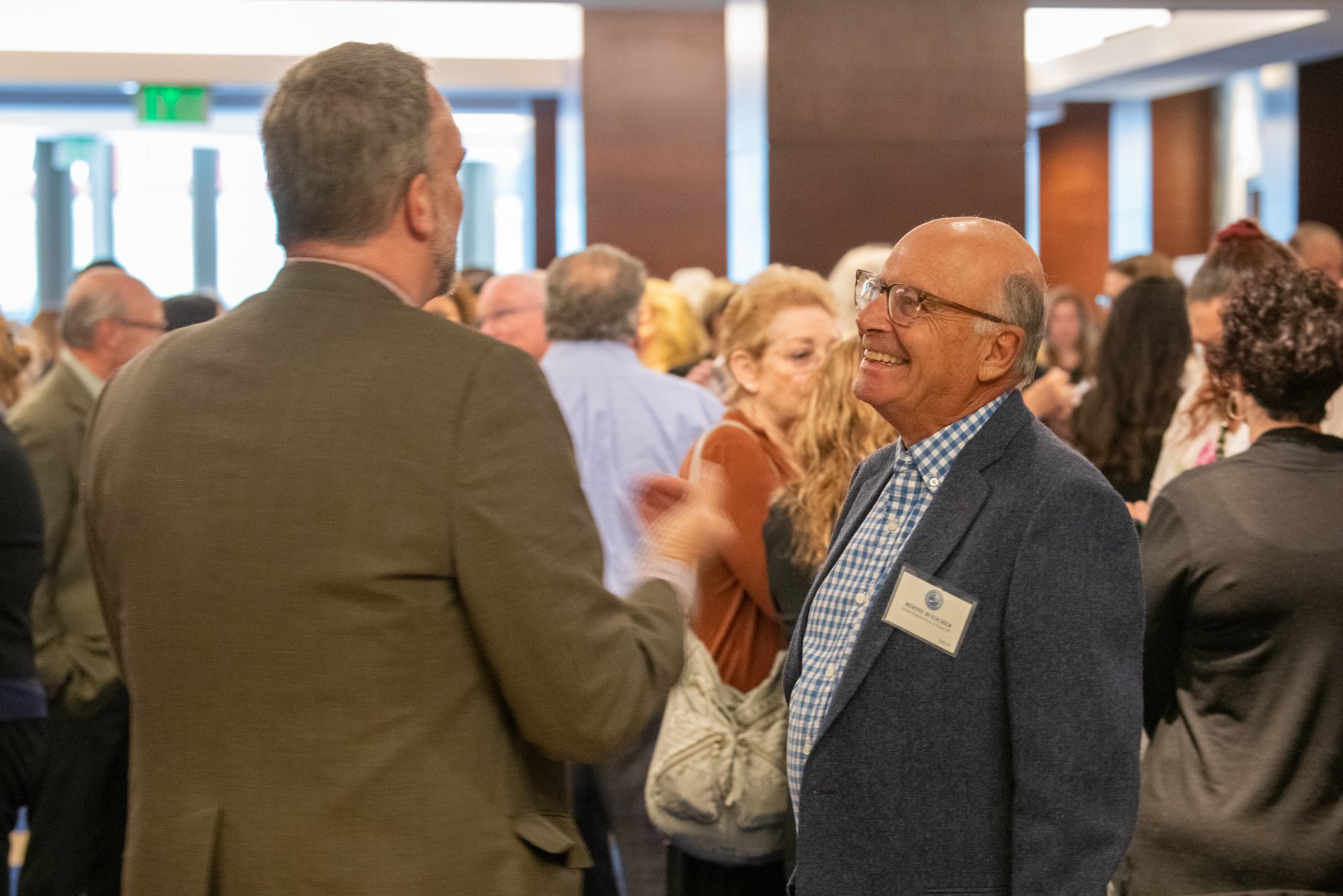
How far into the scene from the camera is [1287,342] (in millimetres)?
2273

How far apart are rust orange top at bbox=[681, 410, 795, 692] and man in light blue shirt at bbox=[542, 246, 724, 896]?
0.70 m

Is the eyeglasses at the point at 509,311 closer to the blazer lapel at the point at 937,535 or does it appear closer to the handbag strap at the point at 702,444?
the handbag strap at the point at 702,444

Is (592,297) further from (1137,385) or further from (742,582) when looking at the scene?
(1137,385)

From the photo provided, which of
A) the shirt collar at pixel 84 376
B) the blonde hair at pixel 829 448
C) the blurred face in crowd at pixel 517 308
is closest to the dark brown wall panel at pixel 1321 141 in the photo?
the blurred face in crowd at pixel 517 308

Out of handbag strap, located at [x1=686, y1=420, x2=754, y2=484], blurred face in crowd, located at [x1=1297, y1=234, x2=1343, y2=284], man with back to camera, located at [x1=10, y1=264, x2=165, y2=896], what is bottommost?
man with back to camera, located at [x1=10, y1=264, x2=165, y2=896]

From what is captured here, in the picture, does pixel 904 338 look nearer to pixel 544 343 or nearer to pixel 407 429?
pixel 407 429

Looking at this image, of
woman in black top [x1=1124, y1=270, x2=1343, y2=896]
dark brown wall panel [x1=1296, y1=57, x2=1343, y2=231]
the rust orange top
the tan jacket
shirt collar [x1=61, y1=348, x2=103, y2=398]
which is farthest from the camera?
dark brown wall panel [x1=1296, y1=57, x2=1343, y2=231]

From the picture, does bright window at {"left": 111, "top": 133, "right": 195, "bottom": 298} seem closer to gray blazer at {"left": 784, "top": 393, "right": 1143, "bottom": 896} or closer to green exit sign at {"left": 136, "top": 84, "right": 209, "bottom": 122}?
green exit sign at {"left": 136, "top": 84, "right": 209, "bottom": 122}

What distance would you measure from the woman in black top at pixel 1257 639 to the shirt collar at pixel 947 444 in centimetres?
63

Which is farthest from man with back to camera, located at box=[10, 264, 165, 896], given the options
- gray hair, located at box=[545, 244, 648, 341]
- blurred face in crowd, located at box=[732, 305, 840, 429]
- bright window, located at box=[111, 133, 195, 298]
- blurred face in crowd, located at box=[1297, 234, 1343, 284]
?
bright window, located at box=[111, 133, 195, 298]

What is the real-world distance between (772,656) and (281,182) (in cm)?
156

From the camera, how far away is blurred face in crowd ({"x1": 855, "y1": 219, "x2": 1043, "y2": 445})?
1.77 metres

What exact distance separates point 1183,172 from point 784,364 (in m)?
10.5

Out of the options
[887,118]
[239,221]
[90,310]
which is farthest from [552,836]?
[239,221]
